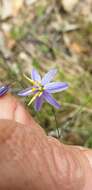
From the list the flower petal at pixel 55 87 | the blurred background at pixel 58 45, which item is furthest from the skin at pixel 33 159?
the blurred background at pixel 58 45

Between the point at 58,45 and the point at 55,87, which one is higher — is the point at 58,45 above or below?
above

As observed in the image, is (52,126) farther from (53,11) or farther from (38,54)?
(53,11)

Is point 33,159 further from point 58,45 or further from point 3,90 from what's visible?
point 58,45

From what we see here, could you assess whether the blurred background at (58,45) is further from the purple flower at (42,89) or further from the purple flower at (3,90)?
the purple flower at (3,90)

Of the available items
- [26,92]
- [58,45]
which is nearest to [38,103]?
[26,92]

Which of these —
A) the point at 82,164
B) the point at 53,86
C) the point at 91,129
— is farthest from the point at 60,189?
the point at 91,129
